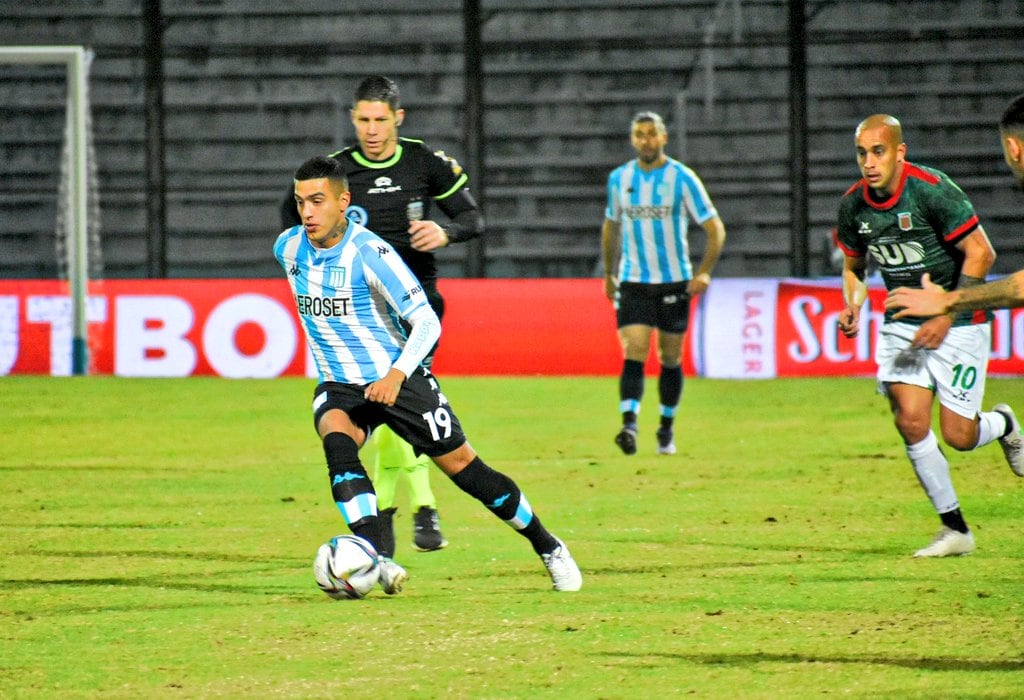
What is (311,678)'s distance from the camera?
4320 millimetres

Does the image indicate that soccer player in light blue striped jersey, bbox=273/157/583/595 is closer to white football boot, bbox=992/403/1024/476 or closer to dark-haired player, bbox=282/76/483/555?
dark-haired player, bbox=282/76/483/555

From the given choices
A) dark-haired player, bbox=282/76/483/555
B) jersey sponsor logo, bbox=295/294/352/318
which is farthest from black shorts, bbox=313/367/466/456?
dark-haired player, bbox=282/76/483/555

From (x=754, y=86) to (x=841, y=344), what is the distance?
6.28 m

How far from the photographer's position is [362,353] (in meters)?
5.46

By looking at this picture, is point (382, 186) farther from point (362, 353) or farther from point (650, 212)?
point (650, 212)

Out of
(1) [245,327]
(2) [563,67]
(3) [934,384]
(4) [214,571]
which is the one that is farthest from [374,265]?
(2) [563,67]

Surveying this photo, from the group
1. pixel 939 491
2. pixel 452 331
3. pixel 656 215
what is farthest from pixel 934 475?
pixel 452 331

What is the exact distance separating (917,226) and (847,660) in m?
2.35

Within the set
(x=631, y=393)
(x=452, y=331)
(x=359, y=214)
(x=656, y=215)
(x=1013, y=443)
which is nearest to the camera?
(x=359, y=214)

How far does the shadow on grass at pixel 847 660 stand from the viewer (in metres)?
4.40

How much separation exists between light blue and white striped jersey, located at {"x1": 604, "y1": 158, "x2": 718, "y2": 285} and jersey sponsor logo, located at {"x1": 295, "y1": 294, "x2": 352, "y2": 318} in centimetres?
480

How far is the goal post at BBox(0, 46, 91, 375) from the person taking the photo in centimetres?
1486

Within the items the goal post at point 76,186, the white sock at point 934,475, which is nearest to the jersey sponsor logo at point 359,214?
the white sock at point 934,475

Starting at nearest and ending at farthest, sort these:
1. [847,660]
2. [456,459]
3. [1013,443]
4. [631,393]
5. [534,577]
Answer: [847,660], [456,459], [534,577], [1013,443], [631,393]
